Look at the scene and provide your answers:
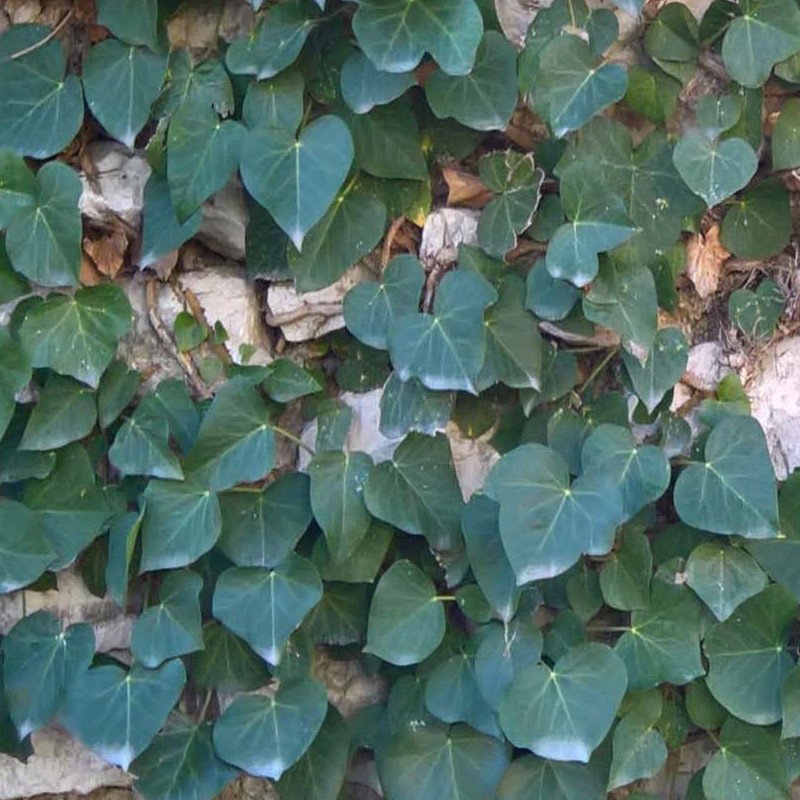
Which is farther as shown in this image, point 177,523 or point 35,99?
point 35,99

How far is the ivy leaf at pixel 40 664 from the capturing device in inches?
60.6

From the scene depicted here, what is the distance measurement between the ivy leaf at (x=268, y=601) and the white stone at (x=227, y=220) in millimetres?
383

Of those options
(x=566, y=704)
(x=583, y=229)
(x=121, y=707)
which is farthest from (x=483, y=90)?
(x=121, y=707)

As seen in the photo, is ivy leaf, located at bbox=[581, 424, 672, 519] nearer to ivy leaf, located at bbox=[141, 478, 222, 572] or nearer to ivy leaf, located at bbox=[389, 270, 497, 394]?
ivy leaf, located at bbox=[389, 270, 497, 394]

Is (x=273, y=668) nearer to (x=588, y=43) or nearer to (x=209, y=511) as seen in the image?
(x=209, y=511)

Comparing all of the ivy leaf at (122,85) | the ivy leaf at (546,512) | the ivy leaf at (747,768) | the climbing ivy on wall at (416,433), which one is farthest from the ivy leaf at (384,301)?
the ivy leaf at (747,768)

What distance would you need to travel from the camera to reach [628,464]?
4.98 feet

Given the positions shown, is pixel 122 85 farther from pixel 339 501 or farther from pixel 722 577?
pixel 722 577

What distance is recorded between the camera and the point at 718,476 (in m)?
1.51

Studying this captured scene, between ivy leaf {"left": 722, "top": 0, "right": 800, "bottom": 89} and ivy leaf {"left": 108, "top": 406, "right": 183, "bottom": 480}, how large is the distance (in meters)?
0.76

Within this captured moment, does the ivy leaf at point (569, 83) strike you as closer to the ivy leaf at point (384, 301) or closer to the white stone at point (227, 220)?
the ivy leaf at point (384, 301)

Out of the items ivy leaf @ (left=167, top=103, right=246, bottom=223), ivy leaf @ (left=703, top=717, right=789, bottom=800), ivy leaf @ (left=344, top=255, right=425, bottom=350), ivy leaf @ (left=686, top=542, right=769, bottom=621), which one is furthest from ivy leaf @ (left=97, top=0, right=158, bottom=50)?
ivy leaf @ (left=703, top=717, right=789, bottom=800)

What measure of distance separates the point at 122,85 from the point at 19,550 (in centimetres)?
53

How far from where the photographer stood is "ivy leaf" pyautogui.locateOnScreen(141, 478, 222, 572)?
1.50 metres
